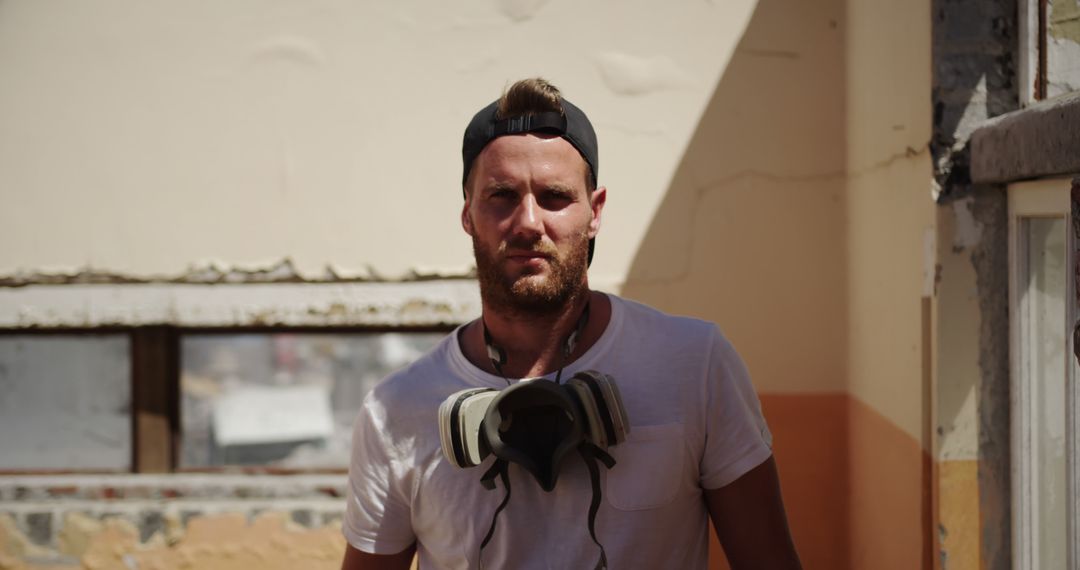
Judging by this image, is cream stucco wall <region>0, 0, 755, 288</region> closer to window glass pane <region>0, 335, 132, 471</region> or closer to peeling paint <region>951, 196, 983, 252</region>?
window glass pane <region>0, 335, 132, 471</region>

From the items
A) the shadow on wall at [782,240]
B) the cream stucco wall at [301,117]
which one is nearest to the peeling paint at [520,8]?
the cream stucco wall at [301,117]

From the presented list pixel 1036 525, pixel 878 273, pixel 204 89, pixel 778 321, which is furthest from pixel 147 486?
pixel 1036 525

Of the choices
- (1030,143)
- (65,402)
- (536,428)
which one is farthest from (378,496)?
(65,402)

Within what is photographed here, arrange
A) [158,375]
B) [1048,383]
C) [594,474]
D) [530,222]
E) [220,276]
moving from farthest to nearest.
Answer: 1. [158,375]
2. [220,276]
3. [1048,383]
4. [530,222]
5. [594,474]

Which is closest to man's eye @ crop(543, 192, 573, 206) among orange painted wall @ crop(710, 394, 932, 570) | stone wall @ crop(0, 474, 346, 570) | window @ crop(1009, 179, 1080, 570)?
window @ crop(1009, 179, 1080, 570)

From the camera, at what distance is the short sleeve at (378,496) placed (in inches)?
78.6

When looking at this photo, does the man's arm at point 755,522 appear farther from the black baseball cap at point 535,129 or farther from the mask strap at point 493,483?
the black baseball cap at point 535,129

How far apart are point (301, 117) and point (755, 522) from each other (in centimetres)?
290

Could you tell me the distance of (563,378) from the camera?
1965mm

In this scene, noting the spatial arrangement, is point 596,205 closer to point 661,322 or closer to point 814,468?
point 661,322

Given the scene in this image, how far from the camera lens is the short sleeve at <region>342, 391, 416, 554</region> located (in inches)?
78.6

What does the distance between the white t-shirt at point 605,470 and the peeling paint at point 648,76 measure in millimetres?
2264

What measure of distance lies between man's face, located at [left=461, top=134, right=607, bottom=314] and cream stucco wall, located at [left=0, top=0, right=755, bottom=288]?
217cm

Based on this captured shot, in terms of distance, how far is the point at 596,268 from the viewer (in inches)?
165
